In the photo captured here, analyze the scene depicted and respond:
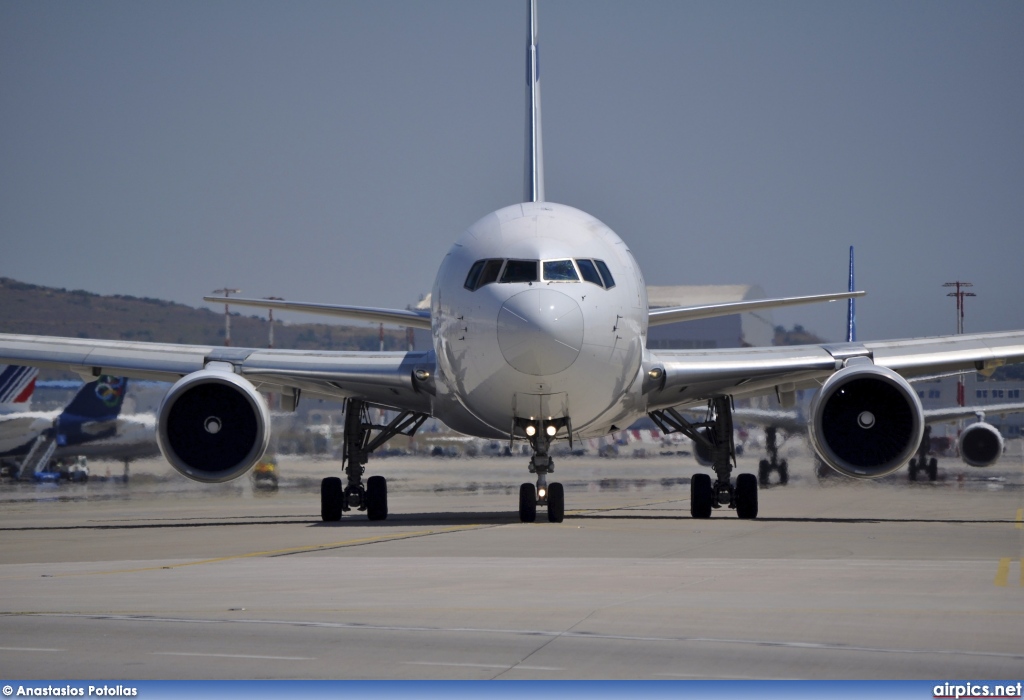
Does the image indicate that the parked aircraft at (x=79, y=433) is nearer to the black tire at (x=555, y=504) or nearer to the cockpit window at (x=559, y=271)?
the black tire at (x=555, y=504)

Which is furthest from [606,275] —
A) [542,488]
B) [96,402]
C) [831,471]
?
[96,402]

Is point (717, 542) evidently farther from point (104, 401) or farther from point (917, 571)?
point (104, 401)

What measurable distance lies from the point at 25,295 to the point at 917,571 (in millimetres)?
27240

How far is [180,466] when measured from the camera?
1588 cm

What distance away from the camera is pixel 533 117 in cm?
2075

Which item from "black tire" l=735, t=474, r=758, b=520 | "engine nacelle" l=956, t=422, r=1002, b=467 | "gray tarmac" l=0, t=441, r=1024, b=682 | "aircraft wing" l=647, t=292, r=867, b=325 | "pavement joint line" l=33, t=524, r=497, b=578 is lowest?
"pavement joint line" l=33, t=524, r=497, b=578

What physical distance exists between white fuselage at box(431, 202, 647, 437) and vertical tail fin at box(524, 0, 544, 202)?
3.53 meters

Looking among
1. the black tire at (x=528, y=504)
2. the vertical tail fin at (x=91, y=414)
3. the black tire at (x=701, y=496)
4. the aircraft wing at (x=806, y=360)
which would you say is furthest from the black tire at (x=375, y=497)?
the vertical tail fin at (x=91, y=414)

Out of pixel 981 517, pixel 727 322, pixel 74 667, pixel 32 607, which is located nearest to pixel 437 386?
pixel 981 517

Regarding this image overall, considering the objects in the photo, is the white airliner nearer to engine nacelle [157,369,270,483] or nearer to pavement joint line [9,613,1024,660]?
engine nacelle [157,369,270,483]

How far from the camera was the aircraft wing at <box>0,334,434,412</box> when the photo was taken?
55.8 feet

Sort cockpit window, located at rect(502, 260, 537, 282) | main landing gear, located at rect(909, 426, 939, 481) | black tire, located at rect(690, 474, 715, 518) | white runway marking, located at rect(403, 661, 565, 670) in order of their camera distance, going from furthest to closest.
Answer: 1. main landing gear, located at rect(909, 426, 939, 481)
2. black tire, located at rect(690, 474, 715, 518)
3. cockpit window, located at rect(502, 260, 537, 282)
4. white runway marking, located at rect(403, 661, 565, 670)

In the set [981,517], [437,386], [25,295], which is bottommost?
[981,517]

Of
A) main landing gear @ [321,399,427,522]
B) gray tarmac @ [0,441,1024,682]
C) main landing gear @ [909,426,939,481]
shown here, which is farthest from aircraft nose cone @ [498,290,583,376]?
main landing gear @ [909,426,939,481]
